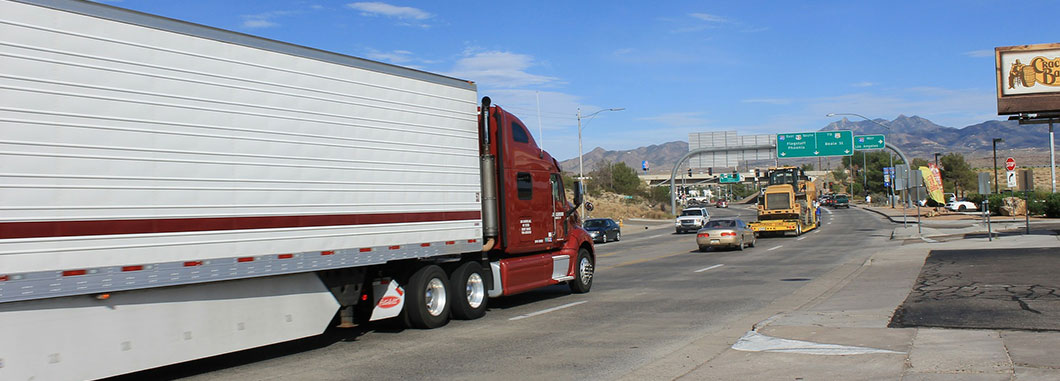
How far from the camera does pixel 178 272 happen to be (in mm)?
8047

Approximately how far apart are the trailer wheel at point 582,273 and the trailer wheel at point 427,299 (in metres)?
4.65

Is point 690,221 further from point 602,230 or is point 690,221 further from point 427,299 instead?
point 427,299

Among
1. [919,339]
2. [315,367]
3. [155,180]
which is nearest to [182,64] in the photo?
[155,180]

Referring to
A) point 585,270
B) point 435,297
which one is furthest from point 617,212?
point 435,297

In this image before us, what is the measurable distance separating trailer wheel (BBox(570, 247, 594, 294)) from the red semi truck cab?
0.35 ft

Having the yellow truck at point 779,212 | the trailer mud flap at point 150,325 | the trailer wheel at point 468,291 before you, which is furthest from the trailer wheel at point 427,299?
the yellow truck at point 779,212

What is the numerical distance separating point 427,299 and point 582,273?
5422mm

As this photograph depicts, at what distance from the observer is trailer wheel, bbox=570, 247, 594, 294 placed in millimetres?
16297

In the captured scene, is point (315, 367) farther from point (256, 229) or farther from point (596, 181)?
point (596, 181)

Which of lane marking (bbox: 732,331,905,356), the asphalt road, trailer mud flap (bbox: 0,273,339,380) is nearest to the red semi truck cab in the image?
the asphalt road

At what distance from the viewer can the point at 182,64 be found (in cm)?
832

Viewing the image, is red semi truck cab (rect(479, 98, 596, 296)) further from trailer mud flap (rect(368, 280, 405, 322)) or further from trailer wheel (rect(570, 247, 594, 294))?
trailer mud flap (rect(368, 280, 405, 322))

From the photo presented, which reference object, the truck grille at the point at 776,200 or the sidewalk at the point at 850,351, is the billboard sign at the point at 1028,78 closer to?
the truck grille at the point at 776,200

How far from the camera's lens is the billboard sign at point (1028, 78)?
2802 centimetres
